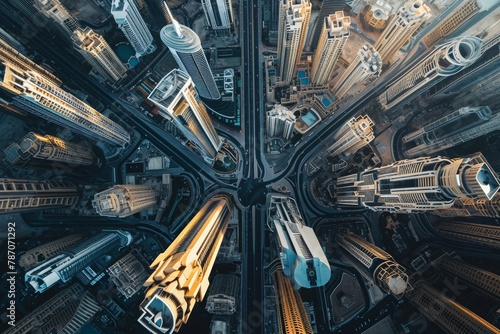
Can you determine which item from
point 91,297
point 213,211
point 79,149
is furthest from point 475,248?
point 79,149

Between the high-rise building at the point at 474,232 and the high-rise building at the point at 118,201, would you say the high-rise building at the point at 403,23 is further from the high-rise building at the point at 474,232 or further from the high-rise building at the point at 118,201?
the high-rise building at the point at 118,201

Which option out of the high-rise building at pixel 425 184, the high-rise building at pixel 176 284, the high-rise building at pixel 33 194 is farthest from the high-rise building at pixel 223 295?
the high-rise building at pixel 33 194

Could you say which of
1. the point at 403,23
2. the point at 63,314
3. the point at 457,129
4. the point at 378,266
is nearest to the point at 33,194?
the point at 63,314

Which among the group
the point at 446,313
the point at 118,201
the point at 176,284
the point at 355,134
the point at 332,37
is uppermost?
the point at 332,37

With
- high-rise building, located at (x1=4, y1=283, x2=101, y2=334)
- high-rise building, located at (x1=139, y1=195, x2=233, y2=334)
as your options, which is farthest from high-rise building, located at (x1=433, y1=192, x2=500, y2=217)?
high-rise building, located at (x1=4, y1=283, x2=101, y2=334)

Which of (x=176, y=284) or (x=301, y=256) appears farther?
(x=301, y=256)

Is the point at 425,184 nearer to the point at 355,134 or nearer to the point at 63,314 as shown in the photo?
the point at 355,134

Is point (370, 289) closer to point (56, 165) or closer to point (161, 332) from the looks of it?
point (161, 332)

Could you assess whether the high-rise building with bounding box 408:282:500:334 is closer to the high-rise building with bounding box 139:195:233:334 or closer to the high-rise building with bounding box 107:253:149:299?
the high-rise building with bounding box 139:195:233:334
